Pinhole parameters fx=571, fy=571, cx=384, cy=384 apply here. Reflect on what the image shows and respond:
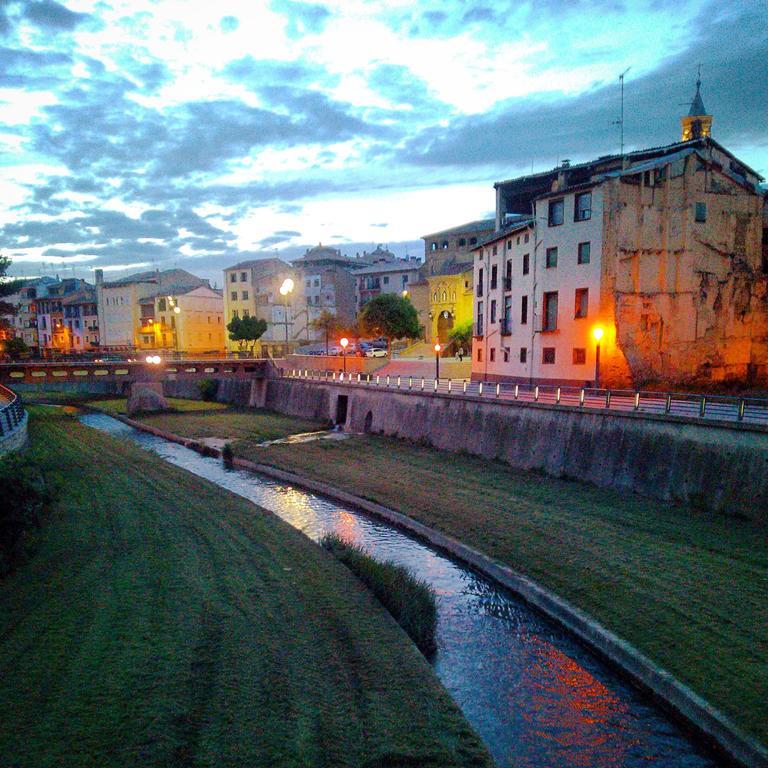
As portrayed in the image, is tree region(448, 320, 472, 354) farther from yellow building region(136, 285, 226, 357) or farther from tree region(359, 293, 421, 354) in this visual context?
yellow building region(136, 285, 226, 357)

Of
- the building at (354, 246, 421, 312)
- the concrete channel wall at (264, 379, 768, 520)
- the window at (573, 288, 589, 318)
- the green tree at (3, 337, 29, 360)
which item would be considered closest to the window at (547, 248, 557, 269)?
the window at (573, 288, 589, 318)

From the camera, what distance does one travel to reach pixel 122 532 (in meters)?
19.2

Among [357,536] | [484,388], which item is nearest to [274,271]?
[484,388]

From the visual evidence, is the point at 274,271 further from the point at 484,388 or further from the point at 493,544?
the point at 493,544

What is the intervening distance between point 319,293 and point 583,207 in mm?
66454

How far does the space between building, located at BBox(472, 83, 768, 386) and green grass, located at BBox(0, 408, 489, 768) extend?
26.0 meters

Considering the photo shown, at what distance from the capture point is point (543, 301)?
41.0m

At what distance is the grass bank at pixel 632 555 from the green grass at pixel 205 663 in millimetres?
5310

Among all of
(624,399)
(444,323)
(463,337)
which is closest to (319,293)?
(444,323)

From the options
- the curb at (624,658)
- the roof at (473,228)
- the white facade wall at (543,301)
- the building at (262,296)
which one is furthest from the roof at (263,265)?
the curb at (624,658)

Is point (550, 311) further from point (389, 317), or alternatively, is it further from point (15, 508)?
point (15, 508)

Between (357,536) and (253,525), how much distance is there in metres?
4.03

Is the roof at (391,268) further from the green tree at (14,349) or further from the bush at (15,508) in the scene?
the bush at (15,508)

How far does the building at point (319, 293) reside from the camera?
94.8m
